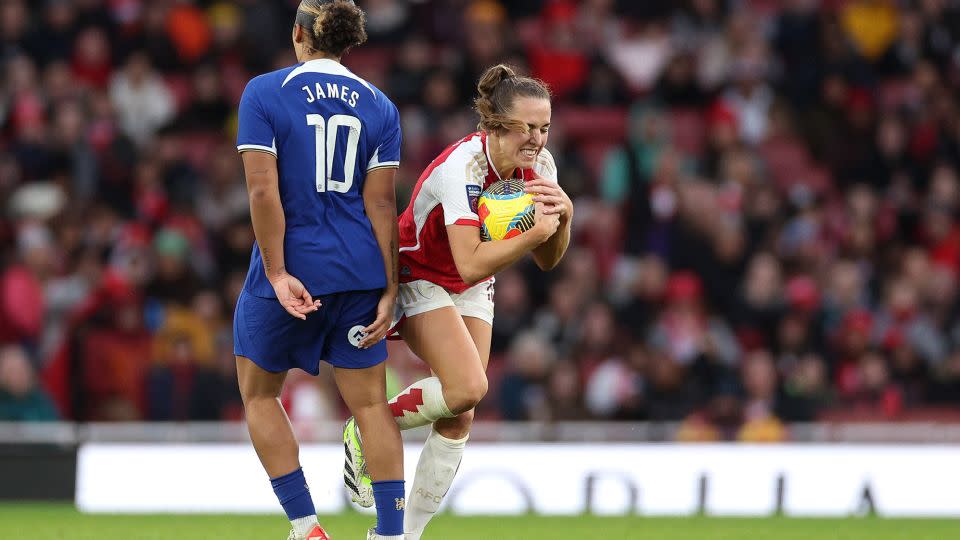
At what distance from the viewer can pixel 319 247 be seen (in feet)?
18.4

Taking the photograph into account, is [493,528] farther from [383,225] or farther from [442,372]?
[383,225]

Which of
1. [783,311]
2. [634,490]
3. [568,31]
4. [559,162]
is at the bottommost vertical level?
[634,490]

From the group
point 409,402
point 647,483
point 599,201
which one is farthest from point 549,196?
point 599,201

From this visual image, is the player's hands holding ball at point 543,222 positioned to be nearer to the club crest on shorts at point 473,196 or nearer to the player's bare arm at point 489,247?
the player's bare arm at point 489,247

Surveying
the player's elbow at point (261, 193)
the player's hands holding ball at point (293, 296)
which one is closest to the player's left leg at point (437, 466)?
the player's hands holding ball at point (293, 296)

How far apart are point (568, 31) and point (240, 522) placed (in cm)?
696

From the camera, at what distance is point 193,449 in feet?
31.8

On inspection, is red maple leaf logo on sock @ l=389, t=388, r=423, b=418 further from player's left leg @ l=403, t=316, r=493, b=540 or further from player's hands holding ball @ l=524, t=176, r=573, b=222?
player's hands holding ball @ l=524, t=176, r=573, b=222

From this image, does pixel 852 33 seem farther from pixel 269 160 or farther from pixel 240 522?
pixel 269 160

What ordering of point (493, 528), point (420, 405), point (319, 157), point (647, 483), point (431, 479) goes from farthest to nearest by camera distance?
point (647, 483) → point (493, 528) → point (431, 479) → point (420, 405) → point (319, 157)

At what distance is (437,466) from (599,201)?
6832 millimetres

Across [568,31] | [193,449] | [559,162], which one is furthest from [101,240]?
[568,31]

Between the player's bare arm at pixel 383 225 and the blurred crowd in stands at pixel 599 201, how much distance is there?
4.93 m

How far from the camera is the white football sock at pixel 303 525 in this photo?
5746 mm
